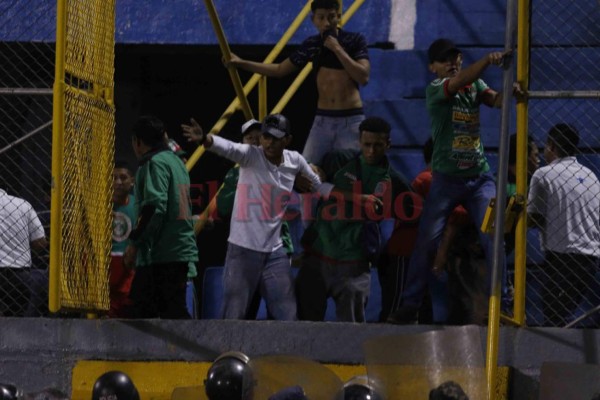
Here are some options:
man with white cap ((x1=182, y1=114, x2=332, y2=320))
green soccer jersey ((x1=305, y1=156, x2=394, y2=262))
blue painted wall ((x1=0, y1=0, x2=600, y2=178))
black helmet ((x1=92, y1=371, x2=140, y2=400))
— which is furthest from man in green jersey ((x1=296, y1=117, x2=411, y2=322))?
black helmet ((x1=92, y1=371, x2=140, y2=400))

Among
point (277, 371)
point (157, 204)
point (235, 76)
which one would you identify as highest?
point (235, 76)

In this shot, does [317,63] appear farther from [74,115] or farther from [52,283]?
[52,283]

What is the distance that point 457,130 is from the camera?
8.87 metres

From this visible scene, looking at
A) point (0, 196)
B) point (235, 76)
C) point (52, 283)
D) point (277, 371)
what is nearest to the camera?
point (277, 371)

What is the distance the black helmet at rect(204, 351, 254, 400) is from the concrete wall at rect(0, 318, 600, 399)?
0.94m

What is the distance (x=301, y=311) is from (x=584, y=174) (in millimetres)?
2034

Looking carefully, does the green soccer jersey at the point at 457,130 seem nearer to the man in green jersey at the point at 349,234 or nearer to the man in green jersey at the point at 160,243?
the man in green jersey at the point at 349,234

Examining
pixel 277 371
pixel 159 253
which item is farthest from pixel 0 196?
pixel 277 371

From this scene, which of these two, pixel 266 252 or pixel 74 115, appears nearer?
pixel 74 115

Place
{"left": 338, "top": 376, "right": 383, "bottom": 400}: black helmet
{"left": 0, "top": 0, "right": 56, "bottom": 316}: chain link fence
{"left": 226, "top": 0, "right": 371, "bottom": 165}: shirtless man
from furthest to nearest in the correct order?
{"left": 0, "top": 0, "right": 56, "bottom": 316}: chain link fence → {"left": 226, "top": 0, "right": 371, "bottom": 165}: shirtless man → {"left": 338, "top": 376, "right": 383, "bottom": 400}: black helmet

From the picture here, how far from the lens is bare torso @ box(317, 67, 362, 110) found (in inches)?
384

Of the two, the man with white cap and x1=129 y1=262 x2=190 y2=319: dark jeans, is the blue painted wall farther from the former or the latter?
x1=129 y1=262 x2=190 y2=319: dark jeans

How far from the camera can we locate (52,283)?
8.09 meters

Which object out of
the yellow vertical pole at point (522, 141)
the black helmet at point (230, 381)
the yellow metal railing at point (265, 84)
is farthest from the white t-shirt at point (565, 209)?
the yellow metal railing at point (265, 84)
